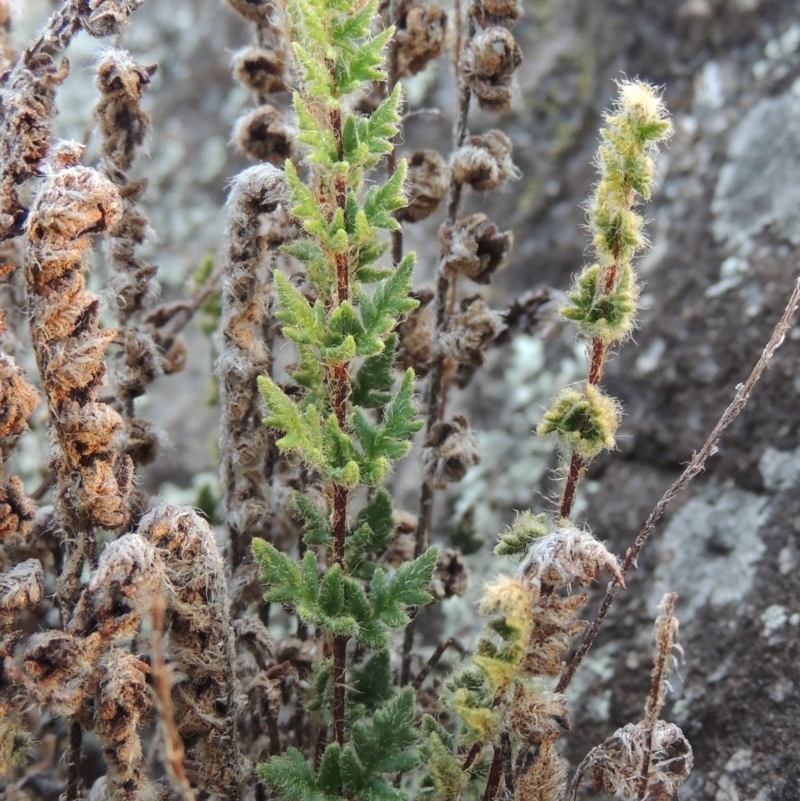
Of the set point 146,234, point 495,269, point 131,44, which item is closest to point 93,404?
point 146,234

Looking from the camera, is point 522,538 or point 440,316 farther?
point 440,316

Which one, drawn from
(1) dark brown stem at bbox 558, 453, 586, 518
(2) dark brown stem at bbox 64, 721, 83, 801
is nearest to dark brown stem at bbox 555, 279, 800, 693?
(1) dark brown stem at bbox 558, 453, 586, 518

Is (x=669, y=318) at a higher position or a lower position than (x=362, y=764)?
higher

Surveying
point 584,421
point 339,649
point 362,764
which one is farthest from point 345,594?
point 584,421

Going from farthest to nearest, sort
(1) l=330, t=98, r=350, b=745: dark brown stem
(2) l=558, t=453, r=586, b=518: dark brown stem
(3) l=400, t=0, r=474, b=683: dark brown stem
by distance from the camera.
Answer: (3) l=400, t=0, r=474, b=683: dark brown stem
(2) l=558, t=453, r=586, b=518: dark brown stem
(1) l=330, t=98, r=350, b=745: dark brown stem

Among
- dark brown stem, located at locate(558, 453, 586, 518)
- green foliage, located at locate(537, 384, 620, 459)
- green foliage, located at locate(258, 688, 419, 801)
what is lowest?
green foliage, located at locate(258, 688, 419, 801)

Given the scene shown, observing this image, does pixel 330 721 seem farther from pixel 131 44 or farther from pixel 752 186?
pixel 131 44

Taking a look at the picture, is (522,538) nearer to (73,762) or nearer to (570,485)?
(570,485)

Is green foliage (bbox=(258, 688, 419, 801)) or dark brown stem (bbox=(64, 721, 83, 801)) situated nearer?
green foliage (bbox=(258, 688, 419, 801))

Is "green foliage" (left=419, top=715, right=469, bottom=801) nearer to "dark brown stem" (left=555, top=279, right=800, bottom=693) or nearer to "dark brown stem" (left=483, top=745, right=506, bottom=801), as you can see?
"dark brown stem" (left=483, top=745, right=506, bottom=801)

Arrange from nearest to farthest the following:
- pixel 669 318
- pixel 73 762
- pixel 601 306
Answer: pixel 601 306, pixel 73 762, pixel 669 318

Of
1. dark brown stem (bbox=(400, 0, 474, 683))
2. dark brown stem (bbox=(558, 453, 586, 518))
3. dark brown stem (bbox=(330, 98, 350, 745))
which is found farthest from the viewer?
dark brown stem (bbox=(400, 0, 474, 683))
